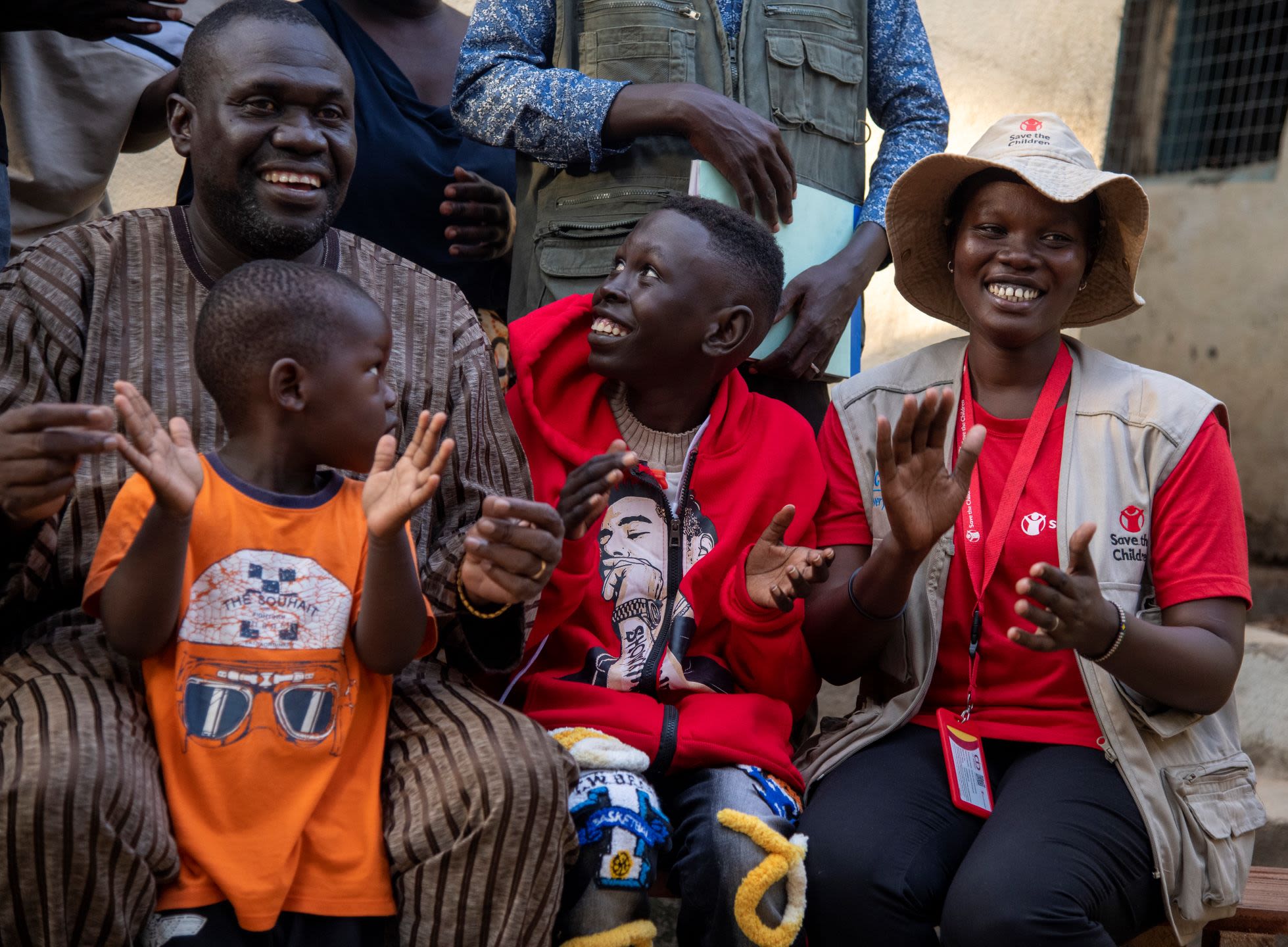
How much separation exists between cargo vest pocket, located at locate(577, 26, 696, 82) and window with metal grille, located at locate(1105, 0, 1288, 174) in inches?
157

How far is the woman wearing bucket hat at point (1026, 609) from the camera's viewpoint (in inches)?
96.1

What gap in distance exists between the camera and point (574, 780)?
233 cm

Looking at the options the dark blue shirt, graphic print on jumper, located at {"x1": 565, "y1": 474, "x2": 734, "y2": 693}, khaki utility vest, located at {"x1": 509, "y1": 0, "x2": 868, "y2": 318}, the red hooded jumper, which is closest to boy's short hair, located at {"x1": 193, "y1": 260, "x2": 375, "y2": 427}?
the red hooded jumper

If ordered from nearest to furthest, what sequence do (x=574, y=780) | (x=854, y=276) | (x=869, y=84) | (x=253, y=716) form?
1. (x=253, y=716)
2. (x=574, y=780)
3. (x=854, y=276)
4. (x=869, y=84)

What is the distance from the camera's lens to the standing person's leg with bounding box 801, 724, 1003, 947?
95.6 inches

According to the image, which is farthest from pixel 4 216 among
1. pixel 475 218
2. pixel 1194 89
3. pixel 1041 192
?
pixel 1194 89

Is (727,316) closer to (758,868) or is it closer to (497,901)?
(758,868)

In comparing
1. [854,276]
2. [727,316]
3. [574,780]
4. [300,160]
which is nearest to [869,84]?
[854,276]

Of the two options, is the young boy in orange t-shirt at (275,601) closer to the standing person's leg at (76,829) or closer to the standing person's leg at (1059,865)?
the standing person's leg at (76,829)

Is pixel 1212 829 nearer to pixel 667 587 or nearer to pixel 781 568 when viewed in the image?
pixel 781 568

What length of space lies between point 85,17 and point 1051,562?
2.45 m

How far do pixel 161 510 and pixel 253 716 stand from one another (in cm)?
37

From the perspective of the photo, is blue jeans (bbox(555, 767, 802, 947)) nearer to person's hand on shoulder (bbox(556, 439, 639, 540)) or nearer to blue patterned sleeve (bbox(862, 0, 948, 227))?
person's hand on shoulder (bbox(556, 439, 639, 540))

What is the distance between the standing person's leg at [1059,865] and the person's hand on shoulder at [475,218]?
188cm
